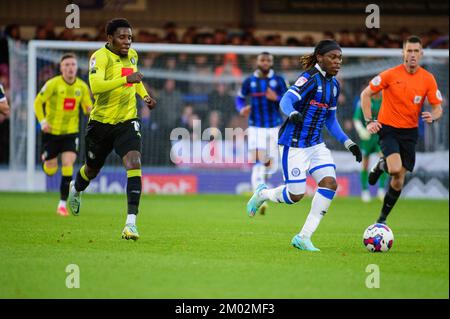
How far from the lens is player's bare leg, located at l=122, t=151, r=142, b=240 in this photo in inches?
386

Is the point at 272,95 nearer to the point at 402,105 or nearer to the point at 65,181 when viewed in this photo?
the point at 65,181

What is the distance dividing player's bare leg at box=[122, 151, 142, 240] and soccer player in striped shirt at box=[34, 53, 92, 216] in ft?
13.5

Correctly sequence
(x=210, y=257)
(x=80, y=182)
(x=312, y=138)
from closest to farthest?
1. (x=210, y=257)
2. (x=312, y=138)
3. (x=80, y=182)

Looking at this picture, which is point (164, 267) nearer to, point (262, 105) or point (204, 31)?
point (262, 105)

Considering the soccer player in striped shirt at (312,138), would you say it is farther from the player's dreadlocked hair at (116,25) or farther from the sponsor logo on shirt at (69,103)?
the sponsor logo on shirt at (69,103)

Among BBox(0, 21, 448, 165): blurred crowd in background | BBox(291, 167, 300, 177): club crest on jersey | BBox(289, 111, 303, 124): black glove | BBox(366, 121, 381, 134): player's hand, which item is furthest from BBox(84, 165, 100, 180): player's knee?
BBox(0, 21, 448, 165): blurred crowd in background

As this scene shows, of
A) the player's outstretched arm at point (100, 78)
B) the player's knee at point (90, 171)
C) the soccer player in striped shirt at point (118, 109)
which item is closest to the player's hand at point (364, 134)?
the player's knee at point (90, 171)

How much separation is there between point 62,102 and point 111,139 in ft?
13.1

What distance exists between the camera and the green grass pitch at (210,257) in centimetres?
674

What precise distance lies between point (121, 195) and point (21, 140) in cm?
268

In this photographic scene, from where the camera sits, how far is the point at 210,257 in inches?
340

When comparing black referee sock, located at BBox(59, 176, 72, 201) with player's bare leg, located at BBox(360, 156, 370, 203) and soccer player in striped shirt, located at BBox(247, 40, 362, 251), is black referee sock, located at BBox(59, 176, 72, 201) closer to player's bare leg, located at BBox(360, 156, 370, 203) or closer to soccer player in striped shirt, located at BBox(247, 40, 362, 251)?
soccer player in striped shirt, located at BBox(247, 40, 362, 251)

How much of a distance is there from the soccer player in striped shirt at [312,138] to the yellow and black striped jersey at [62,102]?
5.44 metres

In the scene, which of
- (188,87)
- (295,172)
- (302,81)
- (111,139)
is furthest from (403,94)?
(188,87)
